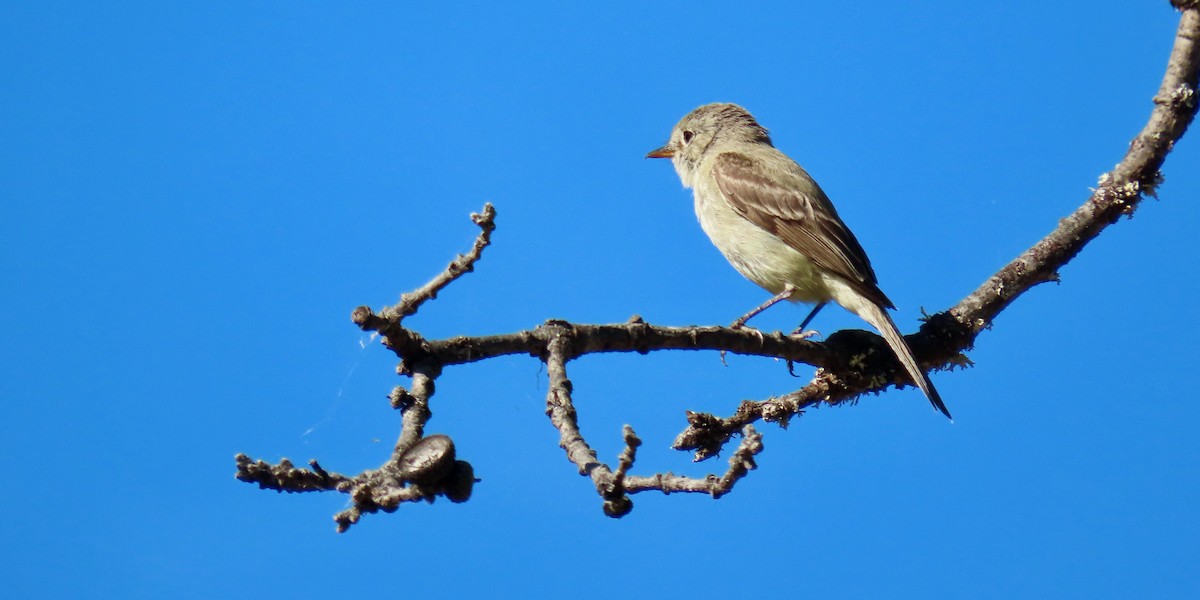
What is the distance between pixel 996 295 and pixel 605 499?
3869 mm

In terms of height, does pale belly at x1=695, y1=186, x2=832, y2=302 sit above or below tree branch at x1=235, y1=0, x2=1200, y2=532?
above

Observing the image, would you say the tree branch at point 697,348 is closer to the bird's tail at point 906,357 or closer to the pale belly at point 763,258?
the bird's tail at point 906,357

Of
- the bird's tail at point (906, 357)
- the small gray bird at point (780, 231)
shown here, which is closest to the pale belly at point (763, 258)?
the small gray bird at point (780, 231)

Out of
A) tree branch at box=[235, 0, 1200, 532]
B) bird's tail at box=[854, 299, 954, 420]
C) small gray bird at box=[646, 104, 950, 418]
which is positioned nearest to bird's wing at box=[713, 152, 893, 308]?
small gray bird at box=[646, 104, 950, 418]

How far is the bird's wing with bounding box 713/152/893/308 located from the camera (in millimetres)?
6762

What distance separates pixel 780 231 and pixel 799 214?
36cm

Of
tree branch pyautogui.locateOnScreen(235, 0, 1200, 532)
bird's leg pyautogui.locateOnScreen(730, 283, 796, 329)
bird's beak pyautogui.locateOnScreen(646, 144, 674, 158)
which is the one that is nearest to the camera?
tree branch pyautogui.locateOnScreen(235, 0, 1200, 532)

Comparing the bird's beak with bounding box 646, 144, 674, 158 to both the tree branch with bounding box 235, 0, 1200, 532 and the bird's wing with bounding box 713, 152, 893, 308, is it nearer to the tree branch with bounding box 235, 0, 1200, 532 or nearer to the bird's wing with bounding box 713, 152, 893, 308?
the bird's wing with bounding box 713, 152, 893, 308

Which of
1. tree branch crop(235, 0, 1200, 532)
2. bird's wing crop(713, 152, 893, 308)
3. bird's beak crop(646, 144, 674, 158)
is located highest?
bird's beak crop(646, 144, 674, 158)

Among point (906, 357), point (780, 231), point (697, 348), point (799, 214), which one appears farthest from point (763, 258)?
point (697, 348)

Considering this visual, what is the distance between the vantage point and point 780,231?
709cm

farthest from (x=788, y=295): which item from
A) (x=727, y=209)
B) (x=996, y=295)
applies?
(x=996, y=295)

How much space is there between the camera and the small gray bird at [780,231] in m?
6.67

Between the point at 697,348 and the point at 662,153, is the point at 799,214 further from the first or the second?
the point at 697,348
